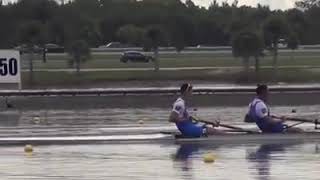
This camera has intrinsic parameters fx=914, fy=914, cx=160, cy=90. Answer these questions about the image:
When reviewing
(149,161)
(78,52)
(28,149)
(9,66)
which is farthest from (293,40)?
(149,161)

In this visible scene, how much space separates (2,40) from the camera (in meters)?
76.2

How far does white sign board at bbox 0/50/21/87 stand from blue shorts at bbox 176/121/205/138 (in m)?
15.8

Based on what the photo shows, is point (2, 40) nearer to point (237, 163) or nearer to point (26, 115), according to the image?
point (26, 115)

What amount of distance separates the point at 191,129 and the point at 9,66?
16.1 m

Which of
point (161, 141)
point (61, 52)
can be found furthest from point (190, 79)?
point (61, 52)

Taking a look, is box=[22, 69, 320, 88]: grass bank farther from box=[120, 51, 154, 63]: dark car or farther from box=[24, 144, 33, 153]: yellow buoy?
box=[24, 144, 33, 153]: yellow buoy

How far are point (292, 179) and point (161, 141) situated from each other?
6.26 metres

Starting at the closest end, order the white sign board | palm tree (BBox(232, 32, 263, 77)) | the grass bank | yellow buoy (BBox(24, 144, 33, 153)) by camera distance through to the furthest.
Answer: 1. yellow buoy (BBox(24, 144, 33, 153))
2. the white sign board
3. the grass bank
4. palm tree (BBox(232, 32, 263, 77))

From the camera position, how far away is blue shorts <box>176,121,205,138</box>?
18828mm

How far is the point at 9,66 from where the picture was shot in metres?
33.6

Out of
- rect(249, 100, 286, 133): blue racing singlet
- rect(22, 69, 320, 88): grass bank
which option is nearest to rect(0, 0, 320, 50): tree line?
rect(22, 69, 320, 88): grass bank

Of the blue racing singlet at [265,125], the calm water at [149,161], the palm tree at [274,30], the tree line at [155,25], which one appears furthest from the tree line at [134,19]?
the calm water at [149,161]

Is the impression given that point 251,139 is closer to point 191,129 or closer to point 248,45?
point 191,129

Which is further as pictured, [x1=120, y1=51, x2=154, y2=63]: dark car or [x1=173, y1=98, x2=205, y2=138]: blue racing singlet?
[x1=120, y1=51, x2=154, y2=63]: dark car
